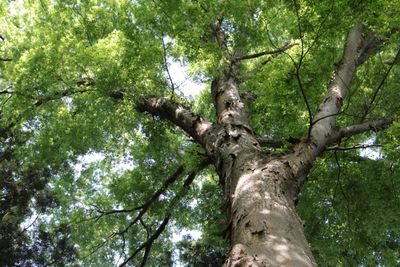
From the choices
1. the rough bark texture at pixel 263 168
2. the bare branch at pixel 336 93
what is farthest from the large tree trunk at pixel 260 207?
the bare branch at pixel 336 93

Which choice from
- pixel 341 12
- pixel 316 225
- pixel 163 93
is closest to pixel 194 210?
pixel 316 225

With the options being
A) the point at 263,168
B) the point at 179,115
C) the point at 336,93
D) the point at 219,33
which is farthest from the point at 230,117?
the point at 219,33

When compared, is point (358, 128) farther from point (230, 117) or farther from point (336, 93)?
point (230, 117)

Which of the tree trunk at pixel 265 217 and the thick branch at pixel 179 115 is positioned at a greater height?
the thick branch at pixel 179 115

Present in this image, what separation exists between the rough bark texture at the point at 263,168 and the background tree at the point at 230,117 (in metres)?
0.02

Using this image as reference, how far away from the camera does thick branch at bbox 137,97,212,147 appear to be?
211 inches

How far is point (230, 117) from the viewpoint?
5.22 m

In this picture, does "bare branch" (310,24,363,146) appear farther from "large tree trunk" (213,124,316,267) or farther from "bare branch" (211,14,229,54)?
"bare branch" (211,14,229,54)

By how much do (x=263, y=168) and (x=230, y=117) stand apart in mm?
1778

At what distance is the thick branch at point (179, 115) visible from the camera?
5.37 metres

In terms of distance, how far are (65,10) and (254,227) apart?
703 cm

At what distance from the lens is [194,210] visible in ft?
32.1

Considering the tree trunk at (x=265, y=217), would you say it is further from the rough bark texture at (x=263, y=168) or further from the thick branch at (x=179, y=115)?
the thick branch at (x=179, y=115)

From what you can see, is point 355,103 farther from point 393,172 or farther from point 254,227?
point 254,227
